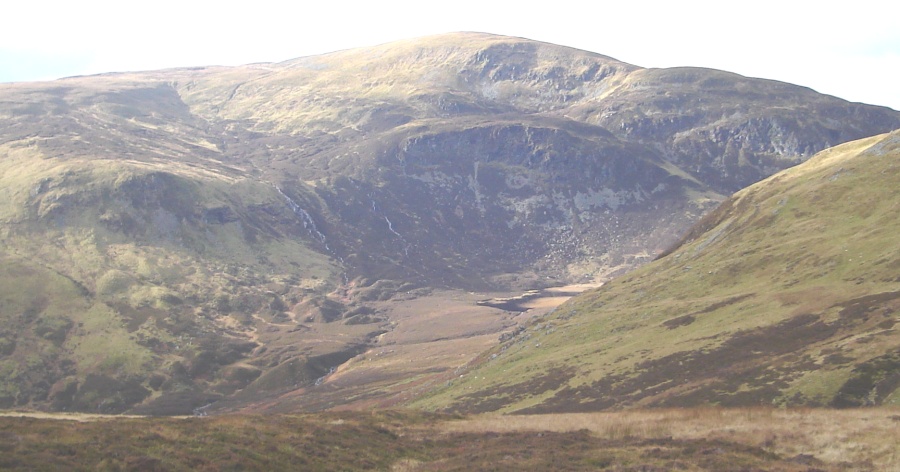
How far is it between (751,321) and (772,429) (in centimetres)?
A: 5113

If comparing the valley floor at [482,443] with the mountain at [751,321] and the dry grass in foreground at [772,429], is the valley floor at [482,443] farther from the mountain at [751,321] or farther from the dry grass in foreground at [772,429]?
the mountain at [751,321]

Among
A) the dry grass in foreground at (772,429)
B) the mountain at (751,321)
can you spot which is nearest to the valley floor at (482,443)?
the dry grass in foreground at (772,429)

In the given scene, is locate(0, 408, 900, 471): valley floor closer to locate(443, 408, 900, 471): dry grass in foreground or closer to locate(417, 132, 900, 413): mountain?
locate(443, 408, 900, 471): dry grass in foreground

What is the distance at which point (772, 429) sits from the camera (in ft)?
131

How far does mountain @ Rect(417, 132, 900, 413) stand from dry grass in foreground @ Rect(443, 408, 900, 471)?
16272 millimetres

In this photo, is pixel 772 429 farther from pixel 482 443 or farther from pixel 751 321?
pixel 751 321

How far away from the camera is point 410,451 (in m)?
43.2

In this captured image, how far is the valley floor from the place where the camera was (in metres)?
33.8

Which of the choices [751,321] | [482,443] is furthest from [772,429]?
[751,321]

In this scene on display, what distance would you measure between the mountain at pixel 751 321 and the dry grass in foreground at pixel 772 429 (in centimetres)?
1627

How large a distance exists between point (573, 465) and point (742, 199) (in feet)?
458

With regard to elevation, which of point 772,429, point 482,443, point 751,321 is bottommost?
point 751,321

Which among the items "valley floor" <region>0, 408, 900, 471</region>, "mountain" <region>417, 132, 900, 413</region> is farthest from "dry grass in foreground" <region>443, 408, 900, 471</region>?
"mountain" <region>417, 132, 900, 413</region>

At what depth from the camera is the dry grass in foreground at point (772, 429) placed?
1368 inches
